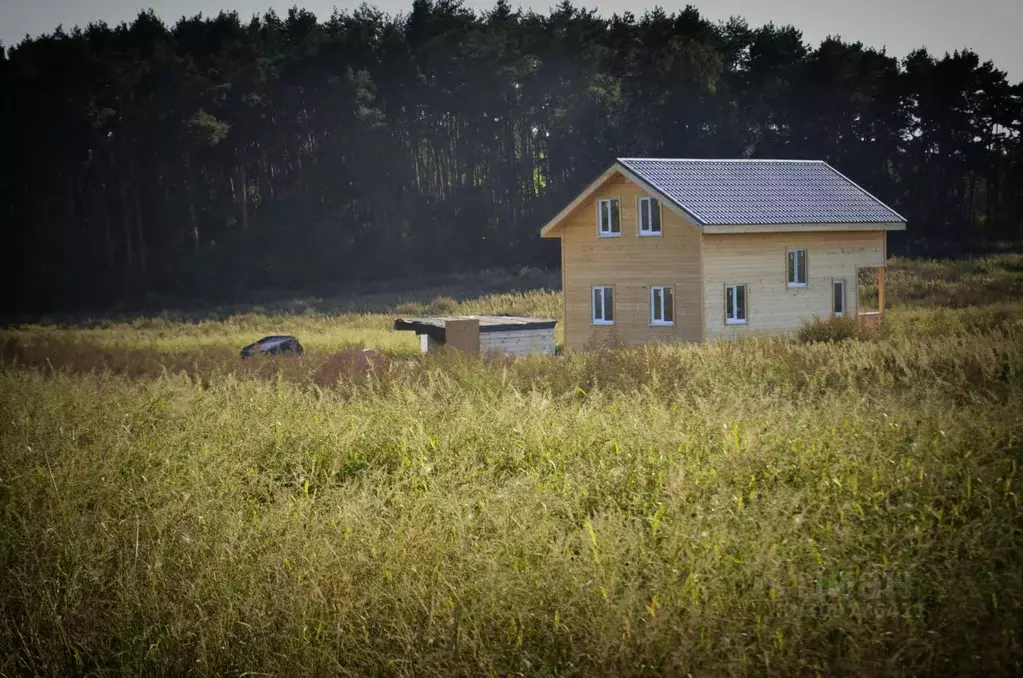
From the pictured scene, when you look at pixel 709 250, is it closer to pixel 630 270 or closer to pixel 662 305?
pixel 662 305

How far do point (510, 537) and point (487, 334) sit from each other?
68.7 ft

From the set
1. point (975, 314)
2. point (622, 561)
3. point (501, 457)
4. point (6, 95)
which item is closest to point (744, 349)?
point (501, 457)

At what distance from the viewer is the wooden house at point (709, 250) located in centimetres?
2878

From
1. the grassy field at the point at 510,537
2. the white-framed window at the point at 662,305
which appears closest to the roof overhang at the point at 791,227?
the white-framed window at the point at 662,305

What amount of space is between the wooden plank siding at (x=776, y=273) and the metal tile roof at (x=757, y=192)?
57 centimetres

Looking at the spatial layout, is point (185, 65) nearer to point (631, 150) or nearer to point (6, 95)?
point (6, 95)

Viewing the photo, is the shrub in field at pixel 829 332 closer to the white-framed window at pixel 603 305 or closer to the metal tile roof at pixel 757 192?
the metal tile roof at pixel 757 192

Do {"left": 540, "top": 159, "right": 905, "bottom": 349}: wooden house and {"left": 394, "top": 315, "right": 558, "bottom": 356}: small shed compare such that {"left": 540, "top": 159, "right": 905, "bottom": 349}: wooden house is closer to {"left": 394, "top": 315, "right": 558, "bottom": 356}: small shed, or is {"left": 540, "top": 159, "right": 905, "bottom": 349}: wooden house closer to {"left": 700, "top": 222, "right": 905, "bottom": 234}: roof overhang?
{"left": 700, "top": 222, "right": 905, "bottom": 234}: roof overhang

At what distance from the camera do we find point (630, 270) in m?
30.3

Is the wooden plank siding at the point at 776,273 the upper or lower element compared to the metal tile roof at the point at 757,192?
lower

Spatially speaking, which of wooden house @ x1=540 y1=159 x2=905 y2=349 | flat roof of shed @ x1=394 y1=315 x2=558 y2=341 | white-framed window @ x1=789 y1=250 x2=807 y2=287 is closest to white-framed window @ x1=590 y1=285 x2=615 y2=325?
wooden house @ x1=540 y1=159 x2=905 y2=349

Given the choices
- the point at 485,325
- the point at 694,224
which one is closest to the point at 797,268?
the point at 694,224

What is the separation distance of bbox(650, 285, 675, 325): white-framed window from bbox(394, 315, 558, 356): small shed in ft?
10.2

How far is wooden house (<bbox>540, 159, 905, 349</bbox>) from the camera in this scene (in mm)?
28781
